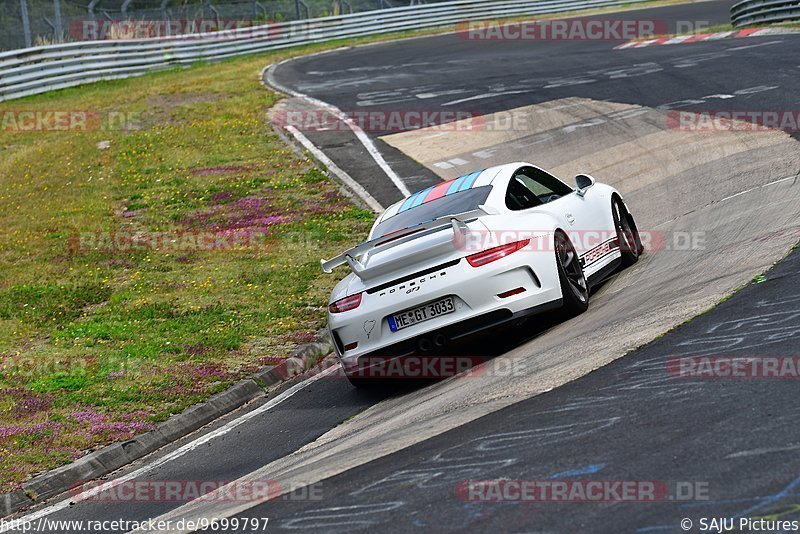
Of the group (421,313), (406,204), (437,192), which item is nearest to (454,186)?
(437,192)

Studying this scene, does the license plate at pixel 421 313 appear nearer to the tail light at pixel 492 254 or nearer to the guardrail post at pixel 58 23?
the tail light at pixel 492 254

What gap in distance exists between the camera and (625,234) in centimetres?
1095

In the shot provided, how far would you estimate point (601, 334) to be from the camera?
8.18 m

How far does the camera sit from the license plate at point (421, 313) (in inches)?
332

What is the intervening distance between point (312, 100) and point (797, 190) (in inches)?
640

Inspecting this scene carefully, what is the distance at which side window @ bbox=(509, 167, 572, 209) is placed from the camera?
9.90 m

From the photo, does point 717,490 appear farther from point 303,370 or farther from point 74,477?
point 303,370

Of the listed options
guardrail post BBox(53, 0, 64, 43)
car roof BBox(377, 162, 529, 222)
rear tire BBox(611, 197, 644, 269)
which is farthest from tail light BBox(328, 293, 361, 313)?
guardrail post BBox(53, 0, 64, 43)

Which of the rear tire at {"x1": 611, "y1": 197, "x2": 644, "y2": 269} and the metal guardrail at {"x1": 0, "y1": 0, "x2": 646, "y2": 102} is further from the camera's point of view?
the metal guardrail at {"x1": 0, "y1": 0, "x2": 646, "y2": 102}

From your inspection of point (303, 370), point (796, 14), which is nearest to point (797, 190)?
point (303, 370)

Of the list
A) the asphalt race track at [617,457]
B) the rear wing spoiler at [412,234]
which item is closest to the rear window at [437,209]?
the rear wing spoiler at [412,234]

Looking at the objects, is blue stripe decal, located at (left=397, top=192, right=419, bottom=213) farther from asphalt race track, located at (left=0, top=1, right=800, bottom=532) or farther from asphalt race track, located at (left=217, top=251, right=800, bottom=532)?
asphalt race track, located at (left=217, top=251, right=800, bottom=532)

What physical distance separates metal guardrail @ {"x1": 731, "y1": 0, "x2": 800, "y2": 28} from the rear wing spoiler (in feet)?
77.9

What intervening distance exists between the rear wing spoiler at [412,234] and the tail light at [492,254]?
0.20m
